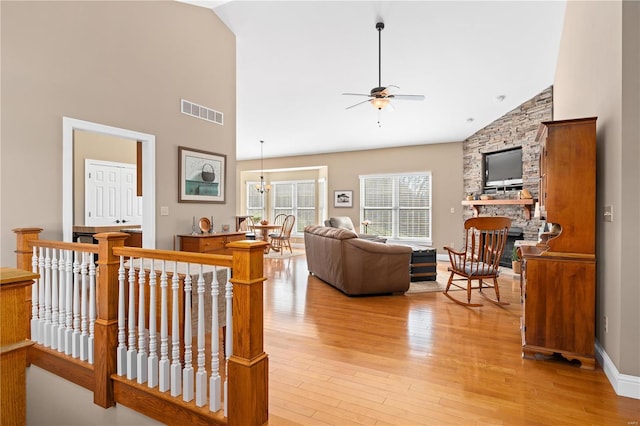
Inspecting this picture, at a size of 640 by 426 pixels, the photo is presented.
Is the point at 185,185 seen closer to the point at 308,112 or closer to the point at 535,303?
the point at 308,112

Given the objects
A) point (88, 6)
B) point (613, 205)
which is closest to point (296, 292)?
point (613, 205)

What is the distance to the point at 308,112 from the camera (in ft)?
22.3

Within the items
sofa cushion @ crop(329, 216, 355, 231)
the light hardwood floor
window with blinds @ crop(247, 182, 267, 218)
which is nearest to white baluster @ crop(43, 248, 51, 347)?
the light hardwood floor

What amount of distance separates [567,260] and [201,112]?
4.50 metres

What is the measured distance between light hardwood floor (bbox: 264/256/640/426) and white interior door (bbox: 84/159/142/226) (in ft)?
13.6

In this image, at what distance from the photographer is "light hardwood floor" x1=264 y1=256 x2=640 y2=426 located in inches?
75.5

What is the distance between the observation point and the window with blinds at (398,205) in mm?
8445

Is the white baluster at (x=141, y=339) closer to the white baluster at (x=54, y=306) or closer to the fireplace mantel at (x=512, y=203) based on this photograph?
the white baluster at (x=54, y=306)

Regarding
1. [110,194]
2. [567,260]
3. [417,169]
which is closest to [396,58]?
[567,260]

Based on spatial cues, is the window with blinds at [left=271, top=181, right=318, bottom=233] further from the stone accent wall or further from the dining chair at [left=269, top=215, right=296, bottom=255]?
the stone accent wall

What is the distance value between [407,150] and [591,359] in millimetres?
6690

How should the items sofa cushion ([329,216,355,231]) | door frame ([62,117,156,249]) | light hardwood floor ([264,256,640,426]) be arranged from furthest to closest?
sofa cushion ([329,216,355,231]) < door frame ([62,117,156,249]) < light hardwood floor ([264,256,640,426])

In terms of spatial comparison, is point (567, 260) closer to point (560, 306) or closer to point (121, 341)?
point (560, 306)

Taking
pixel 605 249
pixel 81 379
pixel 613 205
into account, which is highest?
pixel 613 205
